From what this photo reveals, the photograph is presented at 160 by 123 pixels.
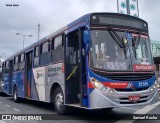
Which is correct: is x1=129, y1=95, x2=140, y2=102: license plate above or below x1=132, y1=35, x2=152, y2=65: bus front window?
below

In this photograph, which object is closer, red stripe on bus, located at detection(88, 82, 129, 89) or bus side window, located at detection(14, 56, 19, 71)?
red stripe on bus, located at detection(88, 82, 129, 89)

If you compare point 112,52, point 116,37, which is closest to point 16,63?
point 116,37

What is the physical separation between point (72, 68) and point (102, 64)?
174 cm

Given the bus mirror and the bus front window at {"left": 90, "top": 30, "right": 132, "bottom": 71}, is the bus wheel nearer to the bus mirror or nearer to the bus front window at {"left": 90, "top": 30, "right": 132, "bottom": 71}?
the bus front window at {"left": 90, "top": 30, "right": 132, "bottom": 71}

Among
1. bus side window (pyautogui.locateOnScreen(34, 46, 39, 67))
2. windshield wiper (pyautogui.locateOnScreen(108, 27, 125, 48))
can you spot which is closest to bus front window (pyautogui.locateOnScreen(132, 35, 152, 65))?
windshield wiper (pyautogui.locateOnScreen(108, 27, 125, 48))

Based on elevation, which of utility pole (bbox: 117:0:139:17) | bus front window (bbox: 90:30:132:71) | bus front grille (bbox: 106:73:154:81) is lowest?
bus front grille (bbox: 106:73:154:81)

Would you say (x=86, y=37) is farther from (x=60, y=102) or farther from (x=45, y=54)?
(x=45, y=54)

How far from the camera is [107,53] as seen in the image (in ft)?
29.4

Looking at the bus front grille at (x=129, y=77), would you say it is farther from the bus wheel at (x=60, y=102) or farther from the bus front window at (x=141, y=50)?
the bus wheel at (x=60, y=102)

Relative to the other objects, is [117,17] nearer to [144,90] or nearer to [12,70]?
[144,90]

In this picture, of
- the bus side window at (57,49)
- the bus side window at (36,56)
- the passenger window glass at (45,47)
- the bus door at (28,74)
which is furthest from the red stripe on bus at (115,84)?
the bus door at (28,74)

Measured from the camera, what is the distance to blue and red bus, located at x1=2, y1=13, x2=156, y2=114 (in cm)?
870

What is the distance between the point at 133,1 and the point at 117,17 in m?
21.4

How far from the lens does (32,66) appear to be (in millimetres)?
14547
